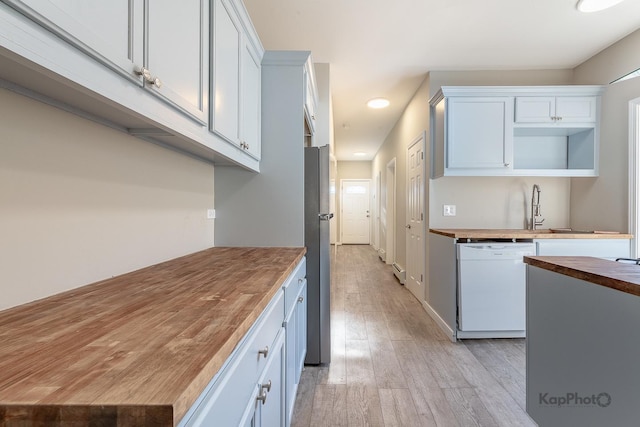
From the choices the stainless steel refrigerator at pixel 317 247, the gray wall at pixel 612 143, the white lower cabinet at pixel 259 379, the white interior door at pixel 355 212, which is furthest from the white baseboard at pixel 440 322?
the white interior door at pixel 355 212

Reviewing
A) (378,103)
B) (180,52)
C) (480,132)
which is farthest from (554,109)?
(180,52)

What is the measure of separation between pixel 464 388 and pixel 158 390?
2079 mm

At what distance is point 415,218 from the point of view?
3812 millimetres

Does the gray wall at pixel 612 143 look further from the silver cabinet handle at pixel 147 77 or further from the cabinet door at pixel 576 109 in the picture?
the silver cabinet handle at pixel 147 77

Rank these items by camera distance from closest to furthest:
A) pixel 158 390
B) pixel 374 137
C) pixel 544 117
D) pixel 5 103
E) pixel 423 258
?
pixel 158 390, pixel 5 103, pixel 544 117, pixel 423 258, pixel 374 137

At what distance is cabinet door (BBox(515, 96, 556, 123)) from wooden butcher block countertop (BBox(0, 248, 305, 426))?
9.87 ft

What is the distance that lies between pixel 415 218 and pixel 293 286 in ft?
8.71

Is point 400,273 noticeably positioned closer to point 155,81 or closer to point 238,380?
point 238,380

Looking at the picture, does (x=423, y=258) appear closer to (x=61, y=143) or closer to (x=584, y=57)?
(x=584, y=57)

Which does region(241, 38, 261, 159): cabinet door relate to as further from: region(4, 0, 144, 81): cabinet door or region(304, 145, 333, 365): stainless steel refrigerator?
region(4, 0, 144, 81): cabinet door

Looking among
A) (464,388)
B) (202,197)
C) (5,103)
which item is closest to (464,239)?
(464,388)

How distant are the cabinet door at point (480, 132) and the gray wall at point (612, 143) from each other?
2.80 feet

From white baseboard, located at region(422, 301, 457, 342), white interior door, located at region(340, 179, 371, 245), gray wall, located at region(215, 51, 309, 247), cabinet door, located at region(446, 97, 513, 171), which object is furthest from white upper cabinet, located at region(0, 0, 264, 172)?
white interior door, located at region(340, 179, 371, 245)

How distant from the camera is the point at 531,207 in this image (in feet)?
10.2
